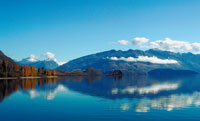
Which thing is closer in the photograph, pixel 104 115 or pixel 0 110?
pixel 104 115

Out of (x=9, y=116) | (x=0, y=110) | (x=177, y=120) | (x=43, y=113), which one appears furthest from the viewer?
(x=0, y=110)

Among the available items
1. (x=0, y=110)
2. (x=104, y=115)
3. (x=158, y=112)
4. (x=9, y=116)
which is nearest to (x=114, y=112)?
(x=104, y=115)

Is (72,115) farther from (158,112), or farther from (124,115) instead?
(158,112)

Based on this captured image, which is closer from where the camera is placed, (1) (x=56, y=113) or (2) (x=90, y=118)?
(2) (x=90, y=118)

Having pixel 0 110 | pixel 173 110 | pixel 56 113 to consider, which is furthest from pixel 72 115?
pixel 173 110

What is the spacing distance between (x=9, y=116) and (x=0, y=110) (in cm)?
928

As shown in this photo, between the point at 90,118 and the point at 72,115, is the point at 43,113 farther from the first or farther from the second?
the point at 90,118

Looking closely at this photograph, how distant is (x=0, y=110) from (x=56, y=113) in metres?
16.6

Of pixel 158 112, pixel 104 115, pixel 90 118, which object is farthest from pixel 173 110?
pixel 90 118

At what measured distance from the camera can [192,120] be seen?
52250 millimetres

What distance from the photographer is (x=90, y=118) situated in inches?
2104

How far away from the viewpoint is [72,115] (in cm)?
5688

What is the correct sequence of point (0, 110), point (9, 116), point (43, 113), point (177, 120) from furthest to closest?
point (0, 110), point (43, 113), point (9, 116), point (177, 120)

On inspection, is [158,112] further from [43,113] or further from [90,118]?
[43,113]
